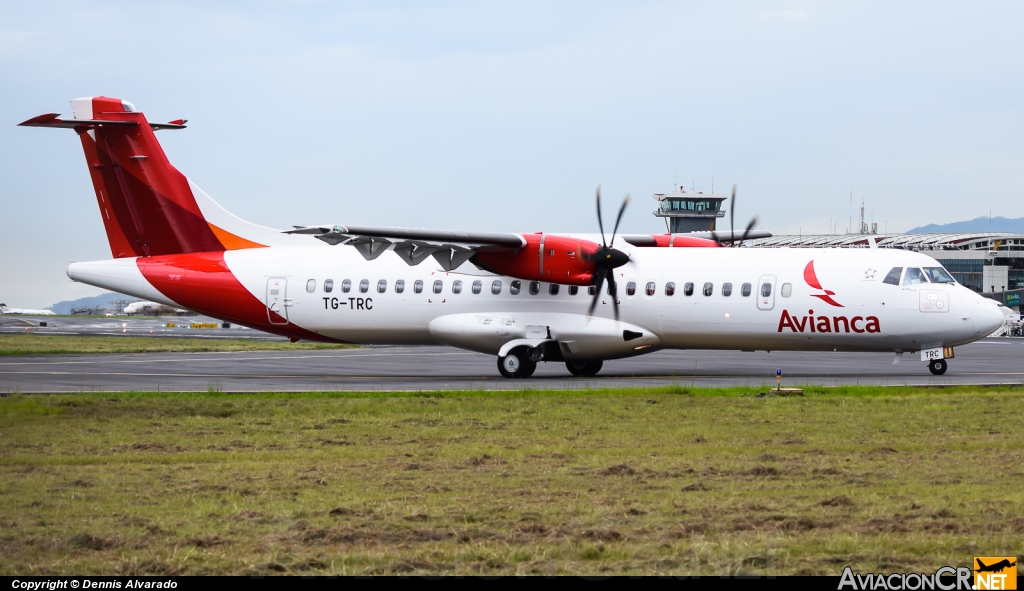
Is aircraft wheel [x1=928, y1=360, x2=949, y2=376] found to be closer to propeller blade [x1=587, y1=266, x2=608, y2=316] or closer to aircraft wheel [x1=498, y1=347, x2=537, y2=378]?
propeller blade [x1=587, y1=266, x2=608, y2=316]

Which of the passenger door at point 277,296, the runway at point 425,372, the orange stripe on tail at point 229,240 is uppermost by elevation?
the orange stripe on tail at point 229,240

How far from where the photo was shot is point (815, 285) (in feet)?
82.3

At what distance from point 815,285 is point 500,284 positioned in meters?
7.93

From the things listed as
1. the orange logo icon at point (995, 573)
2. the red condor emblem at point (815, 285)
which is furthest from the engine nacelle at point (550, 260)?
the orange logo icon at point (995, 573)

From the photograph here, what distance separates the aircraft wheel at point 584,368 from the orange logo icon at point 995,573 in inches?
829

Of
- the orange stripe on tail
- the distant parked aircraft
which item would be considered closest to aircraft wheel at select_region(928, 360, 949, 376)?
the orange stripe on tail

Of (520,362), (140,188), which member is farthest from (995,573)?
(140,188)

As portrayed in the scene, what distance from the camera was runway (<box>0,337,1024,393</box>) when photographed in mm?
23500

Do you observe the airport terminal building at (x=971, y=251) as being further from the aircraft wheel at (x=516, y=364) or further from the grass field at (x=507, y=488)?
the grass field at (x=507, y=488)

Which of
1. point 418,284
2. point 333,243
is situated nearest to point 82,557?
point 333,243

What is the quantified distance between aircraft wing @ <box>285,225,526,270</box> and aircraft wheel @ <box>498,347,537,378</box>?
2.67m

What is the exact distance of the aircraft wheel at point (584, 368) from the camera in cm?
2823

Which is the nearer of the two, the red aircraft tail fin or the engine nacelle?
the engine nacelle

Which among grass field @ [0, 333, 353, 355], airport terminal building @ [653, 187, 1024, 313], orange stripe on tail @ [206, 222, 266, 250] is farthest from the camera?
airport terminal building @ [653, 187, 1024, 313]
